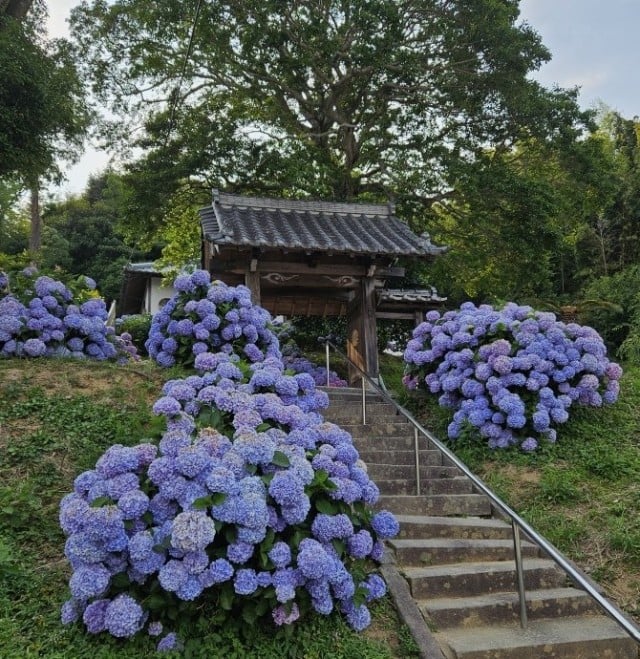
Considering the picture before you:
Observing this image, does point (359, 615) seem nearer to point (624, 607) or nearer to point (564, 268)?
point (624, 607)

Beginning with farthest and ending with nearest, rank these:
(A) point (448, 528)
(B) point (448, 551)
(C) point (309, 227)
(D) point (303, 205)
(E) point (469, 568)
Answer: (D) point (303, 205), (C) point (309, 227), (A) point (448, 528), (B) point (448, 551), (E) point (469, 568)

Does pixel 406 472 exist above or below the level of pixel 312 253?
below

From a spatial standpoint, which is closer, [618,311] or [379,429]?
[379,429]

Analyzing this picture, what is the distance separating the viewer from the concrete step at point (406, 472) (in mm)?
5281

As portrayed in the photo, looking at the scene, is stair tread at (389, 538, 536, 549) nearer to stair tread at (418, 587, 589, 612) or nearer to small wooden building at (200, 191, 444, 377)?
stair tread at (418, 587, 589, 612)

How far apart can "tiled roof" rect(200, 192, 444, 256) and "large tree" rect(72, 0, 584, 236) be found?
2248 mm

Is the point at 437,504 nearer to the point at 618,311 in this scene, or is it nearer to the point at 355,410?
the point at 355,410

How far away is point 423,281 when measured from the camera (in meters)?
14.5

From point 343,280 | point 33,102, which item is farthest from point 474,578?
point 33,102

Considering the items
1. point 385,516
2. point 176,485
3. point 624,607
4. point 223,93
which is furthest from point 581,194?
point 176,485

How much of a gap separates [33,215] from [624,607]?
22263 mm

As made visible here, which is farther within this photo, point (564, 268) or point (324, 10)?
point (564, 268)

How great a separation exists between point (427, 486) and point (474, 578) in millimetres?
1405

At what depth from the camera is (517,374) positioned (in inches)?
238
